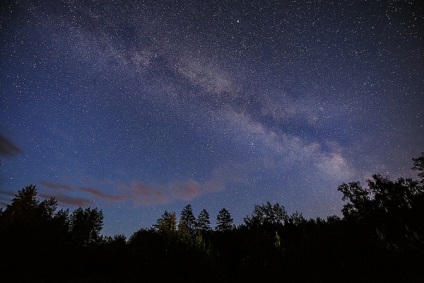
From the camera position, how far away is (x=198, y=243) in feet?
34.6

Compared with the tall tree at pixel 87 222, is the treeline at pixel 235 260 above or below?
below

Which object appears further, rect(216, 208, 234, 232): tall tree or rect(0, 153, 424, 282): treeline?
rect(216, 208, 234, 232): tall tree

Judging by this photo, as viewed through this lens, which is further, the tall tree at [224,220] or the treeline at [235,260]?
the tall tree at [224,220]

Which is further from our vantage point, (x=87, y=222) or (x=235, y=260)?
(x=87, y=222)

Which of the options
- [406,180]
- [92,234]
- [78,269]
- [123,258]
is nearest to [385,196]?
[406,180]

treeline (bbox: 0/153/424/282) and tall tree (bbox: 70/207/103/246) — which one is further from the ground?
tall tree (bbox: 70/207/103/246)

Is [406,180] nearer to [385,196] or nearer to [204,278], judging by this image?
[385,196]

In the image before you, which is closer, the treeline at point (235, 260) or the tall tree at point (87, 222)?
the treeline at point (235, 260)

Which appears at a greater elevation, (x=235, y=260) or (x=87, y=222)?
(x=87, y=222)

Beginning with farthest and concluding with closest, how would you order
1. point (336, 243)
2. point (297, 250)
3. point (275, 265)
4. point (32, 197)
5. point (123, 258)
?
point (32, 197) < point (123, 258) < point (336, 243) < point (297, 250) < point (275, 265)

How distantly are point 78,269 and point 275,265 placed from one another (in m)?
18.8

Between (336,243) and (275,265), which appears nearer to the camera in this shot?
(275,265)

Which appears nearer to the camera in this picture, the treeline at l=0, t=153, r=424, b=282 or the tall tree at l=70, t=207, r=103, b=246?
the treeline at l=0, t=153, r=424, b=282

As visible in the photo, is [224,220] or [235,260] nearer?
[235,260]
